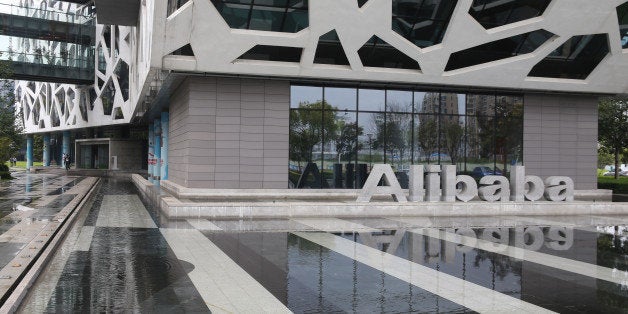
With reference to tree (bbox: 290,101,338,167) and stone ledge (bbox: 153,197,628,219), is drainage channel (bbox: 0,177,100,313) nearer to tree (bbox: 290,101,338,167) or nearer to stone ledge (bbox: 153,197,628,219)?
stone ledge (bbox: 153,197,628,219)

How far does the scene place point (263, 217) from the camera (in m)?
17.4

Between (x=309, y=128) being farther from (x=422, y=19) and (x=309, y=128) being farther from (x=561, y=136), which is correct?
(x=561, y=136)

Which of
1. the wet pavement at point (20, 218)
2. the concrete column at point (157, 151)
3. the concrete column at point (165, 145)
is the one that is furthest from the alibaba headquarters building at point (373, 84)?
the concrete column at point (157, 151)

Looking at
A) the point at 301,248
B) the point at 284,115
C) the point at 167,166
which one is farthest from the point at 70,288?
the point at 167,166

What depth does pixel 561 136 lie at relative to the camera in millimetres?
29188

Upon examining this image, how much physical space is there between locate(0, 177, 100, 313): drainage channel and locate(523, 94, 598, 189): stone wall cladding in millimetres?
22814

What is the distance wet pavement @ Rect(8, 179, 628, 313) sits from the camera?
24.4ft

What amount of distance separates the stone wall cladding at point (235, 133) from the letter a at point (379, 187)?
711 centimetres

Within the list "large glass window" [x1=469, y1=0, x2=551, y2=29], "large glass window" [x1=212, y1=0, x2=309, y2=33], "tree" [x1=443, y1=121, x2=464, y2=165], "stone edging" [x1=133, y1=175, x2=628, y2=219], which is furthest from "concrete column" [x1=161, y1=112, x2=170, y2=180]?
"large glass window" [x1=469, y1=0, x2=551, y2=29]

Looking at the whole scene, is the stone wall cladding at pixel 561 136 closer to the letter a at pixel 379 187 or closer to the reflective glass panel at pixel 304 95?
the reflective glass panel at pixel 304 95

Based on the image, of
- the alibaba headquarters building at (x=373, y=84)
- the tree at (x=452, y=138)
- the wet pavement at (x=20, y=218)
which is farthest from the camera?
the tree at (x=452, y=138)

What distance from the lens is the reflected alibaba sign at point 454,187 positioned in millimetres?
18953

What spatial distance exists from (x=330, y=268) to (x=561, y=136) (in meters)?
23.5

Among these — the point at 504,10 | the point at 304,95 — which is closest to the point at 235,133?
the point at 304,95
